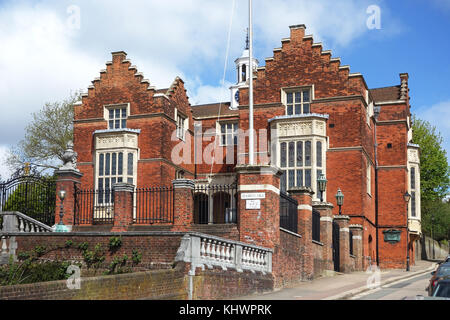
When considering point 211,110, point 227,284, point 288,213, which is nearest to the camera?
point 227,284

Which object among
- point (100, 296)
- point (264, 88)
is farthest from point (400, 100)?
point (100, 296)

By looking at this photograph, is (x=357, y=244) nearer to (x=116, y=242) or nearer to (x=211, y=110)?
(x=116, y=242)

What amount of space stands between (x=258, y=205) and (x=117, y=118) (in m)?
20.8

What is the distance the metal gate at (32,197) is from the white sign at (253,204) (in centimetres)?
920

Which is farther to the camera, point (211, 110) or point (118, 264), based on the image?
point (211, 110)

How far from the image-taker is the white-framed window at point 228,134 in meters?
40.1

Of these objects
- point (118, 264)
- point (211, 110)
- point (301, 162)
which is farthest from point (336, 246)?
point (211, 110)

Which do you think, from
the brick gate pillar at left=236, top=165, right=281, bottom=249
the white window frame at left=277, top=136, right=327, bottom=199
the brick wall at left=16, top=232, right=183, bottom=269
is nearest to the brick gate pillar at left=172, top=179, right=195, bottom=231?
the brick gate pillar at left=236, top=165, right=281, bottom=249

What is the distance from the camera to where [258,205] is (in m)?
18.3

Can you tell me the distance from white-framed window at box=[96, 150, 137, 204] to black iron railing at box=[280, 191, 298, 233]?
15.5m

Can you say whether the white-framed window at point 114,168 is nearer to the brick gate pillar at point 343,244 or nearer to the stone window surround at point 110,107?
the stone window surround at point 110,107

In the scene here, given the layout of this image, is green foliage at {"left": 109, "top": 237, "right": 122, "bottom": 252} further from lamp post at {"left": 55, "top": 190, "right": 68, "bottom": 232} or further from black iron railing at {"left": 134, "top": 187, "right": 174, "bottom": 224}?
lamp post at {"left": 55, "top": 190, "right": 68, "bottom": 232}

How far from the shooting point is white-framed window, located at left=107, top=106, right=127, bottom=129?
36.9 meters

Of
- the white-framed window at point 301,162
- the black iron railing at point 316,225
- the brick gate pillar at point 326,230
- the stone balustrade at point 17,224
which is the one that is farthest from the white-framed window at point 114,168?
the black iron railing at point 316,225
